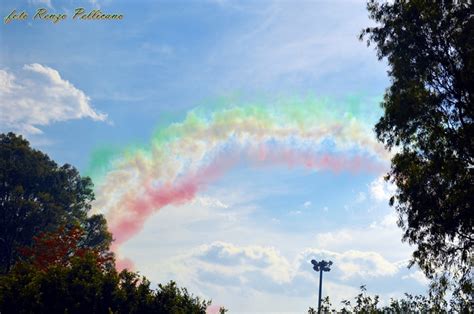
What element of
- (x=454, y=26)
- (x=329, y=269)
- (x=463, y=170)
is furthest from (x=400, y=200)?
(x=329, y=269)

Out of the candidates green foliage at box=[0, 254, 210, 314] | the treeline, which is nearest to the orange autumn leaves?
the treeline

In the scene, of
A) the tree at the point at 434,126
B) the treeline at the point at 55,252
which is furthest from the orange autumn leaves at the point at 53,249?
the tree at the point at 434,126

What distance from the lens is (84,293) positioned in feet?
89.7

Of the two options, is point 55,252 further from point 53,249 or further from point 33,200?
point 33,200

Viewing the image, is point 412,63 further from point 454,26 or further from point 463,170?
point 463,170

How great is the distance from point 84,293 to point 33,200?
34729 mm

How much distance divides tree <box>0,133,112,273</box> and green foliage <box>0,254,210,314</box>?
28.5 meters

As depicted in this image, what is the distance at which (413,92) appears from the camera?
2414 centimetres

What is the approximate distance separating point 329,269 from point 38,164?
32.2 metres

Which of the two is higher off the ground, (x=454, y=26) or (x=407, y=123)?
(x=454, y=26)

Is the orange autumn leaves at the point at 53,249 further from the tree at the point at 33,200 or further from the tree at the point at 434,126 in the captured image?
the tree at the point at 434,126

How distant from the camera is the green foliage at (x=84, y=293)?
26.5 m

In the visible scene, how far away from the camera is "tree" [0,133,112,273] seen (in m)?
57.1

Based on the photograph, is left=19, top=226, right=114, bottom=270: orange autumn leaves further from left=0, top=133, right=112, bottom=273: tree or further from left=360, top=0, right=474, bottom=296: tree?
left=360, top=0, right=474, bottom=296: tree
